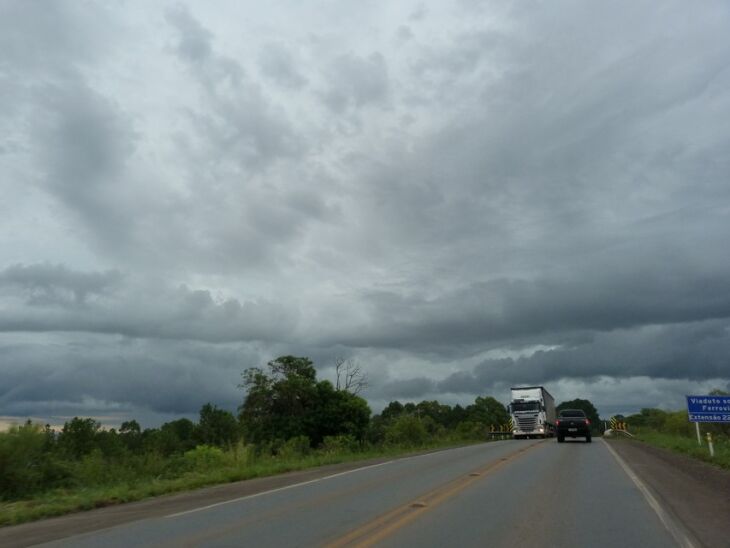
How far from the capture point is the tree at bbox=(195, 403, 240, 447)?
73.6 metres

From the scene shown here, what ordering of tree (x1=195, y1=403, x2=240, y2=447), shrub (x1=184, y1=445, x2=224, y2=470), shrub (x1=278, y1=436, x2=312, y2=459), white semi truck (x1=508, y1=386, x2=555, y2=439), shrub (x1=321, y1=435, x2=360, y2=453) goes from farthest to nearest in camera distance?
tree (x1=195, y1=403, x2=240, y2=447) → white semi truck (x1=508, y1=386, x2=555, y2=439) → shrub (x1=321, y1=435, x2=360, y2=453) → shrub (x1=278, y1=436, x2=312, y2=459) → shrub (x1=184, y1=445, x2=224, y2=470)

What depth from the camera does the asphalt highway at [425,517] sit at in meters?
9.56

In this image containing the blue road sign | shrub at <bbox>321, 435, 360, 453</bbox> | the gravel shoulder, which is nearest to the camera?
the gravel shoulder

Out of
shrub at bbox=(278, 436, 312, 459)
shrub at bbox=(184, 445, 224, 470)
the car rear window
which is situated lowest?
shrub at bbox=(184, 445, 224, 470)

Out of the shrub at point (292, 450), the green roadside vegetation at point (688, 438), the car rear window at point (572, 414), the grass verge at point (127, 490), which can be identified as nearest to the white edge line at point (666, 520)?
the green roadside vegetation at point (688, 438)

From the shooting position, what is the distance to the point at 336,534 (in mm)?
9898

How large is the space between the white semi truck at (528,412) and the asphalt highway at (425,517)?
3770 centimetres

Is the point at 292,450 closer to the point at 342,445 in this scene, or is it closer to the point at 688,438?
the point at 342,445

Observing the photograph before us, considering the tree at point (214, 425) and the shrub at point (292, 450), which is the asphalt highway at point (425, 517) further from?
the tree at point (214, 425)

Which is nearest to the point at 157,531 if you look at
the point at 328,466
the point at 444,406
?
the point at 328,466

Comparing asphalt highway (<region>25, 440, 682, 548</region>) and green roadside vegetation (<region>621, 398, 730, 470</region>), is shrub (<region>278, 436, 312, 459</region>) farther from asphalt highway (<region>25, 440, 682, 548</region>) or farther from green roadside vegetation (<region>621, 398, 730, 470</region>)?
green roadside vegetation (<region>621, 398, 730, 470</region>)

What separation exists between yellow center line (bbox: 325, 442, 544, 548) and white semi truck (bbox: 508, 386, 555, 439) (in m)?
39.0

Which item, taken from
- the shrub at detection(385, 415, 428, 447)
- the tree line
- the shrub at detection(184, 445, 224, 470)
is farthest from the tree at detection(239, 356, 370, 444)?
the shrub at detection(184, 445, 224, 470)

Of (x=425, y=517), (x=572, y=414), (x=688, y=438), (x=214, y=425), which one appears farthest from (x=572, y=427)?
(x=214, y=425)
